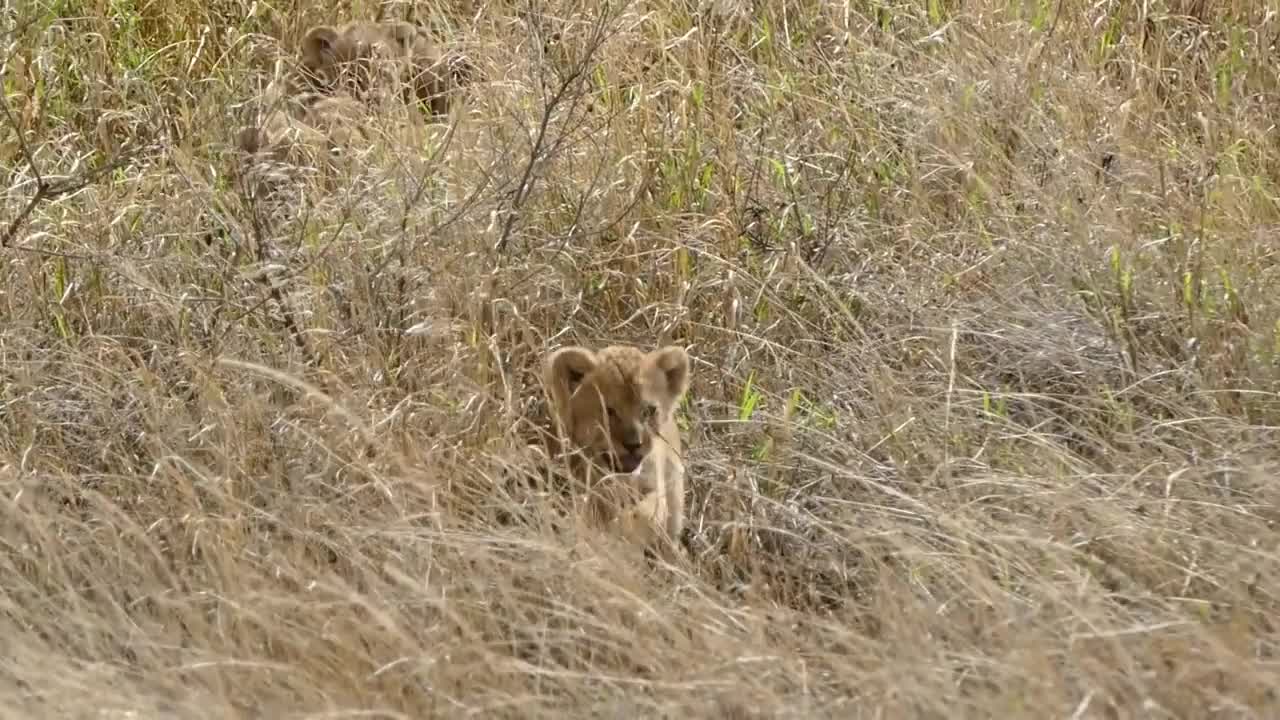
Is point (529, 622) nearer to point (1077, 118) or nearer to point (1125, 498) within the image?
point (1125, 498)

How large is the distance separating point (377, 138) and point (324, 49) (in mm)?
1356

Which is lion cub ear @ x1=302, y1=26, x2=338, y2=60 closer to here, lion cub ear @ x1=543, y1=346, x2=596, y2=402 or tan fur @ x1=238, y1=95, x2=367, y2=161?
tan fur @ x1=238, y1=95, x2=367, y2=161

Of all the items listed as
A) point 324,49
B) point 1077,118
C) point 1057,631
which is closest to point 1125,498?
point 1057,631

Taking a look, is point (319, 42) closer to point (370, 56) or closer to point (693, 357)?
point (370, 56)

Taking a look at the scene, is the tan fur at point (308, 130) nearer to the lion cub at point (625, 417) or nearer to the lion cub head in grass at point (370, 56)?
the lion cub head in grass at point (370, 56)

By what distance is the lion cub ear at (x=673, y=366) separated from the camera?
16.1 ft

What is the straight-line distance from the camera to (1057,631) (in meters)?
3.67

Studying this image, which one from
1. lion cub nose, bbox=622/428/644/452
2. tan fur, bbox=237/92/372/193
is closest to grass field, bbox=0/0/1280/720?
tan fur, bbox=237/92/372/193

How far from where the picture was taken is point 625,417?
495cm

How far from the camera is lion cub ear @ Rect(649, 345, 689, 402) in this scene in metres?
4.90

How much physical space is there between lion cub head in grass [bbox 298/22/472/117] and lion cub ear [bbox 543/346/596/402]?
2.15 meters

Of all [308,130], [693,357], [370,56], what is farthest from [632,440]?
[370,56]

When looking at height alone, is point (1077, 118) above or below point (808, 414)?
above

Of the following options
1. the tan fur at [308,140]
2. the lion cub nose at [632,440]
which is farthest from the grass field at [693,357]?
the lion cub nose at [632,440]
